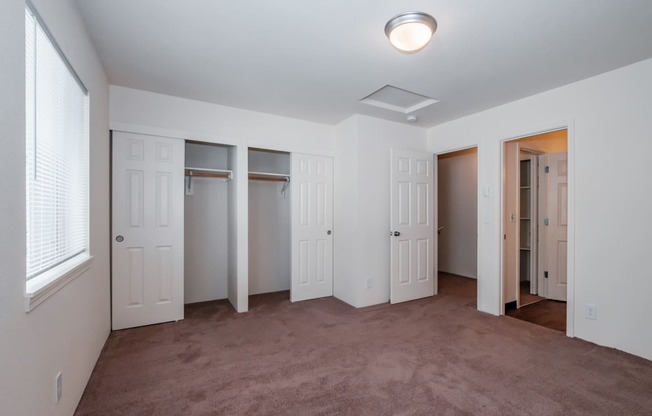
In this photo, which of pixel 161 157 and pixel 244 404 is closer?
pixel 244 404

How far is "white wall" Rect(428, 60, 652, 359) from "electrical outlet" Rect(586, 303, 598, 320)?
0.03m

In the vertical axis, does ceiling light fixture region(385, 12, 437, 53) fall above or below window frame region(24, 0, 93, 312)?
above

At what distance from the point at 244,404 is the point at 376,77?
2724 millimetres

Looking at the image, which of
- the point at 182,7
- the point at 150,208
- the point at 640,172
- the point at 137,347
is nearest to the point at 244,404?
the point at 137,347

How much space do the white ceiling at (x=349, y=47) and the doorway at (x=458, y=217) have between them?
2.47 meters

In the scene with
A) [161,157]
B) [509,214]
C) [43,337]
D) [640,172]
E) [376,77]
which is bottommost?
[43,337]

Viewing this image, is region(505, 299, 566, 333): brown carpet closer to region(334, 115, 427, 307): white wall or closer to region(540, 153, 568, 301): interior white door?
region(540, 153, 568, 301): interior white door

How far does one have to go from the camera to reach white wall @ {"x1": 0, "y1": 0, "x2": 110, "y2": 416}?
104cm

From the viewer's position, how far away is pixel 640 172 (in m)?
2.43

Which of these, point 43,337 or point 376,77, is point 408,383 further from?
point 376,77

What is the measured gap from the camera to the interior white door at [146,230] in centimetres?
296

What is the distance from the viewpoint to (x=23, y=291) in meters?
1.16

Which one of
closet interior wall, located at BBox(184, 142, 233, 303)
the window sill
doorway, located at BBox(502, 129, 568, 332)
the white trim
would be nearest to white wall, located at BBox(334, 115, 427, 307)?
the white trim

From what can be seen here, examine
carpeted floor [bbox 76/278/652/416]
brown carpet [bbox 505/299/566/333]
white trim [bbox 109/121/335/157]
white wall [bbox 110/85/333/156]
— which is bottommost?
brown carpet [bbox 505/299/566/333]
